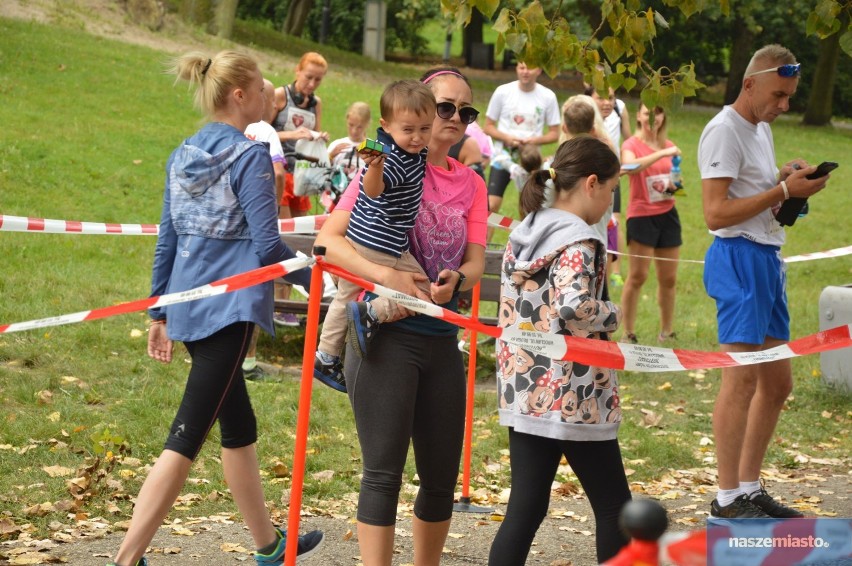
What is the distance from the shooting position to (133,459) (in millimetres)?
6305

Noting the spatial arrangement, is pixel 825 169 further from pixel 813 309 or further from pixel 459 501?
pixel 813 309

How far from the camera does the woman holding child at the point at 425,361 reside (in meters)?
3.92

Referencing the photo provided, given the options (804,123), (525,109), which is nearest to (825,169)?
(525,109)

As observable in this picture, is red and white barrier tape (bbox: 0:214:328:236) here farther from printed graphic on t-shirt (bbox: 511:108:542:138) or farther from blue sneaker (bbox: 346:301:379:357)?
printed graphic on t-shirt (bbox: 511:108:542:138)

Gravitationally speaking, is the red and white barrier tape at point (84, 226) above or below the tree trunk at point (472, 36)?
below

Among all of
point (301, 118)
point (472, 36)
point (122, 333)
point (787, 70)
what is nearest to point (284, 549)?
point (787, 70)

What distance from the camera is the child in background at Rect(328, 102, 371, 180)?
32.1ft

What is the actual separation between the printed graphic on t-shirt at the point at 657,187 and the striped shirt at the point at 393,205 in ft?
20.8

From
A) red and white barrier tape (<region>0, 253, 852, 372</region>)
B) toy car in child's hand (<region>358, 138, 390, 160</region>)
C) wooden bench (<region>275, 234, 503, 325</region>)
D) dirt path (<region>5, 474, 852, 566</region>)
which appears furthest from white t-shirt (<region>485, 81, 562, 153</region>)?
toy car in child's hand (<region>358, 138, 390, 160</region>)

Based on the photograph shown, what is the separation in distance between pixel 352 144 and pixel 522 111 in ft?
7.97

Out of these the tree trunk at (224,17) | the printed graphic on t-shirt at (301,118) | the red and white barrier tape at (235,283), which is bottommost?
the red and white barrier tape at (235,283)

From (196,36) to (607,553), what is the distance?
2173cm

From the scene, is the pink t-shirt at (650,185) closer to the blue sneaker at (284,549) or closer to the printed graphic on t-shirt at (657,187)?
the printed graphic on t-shirt at (657,187)

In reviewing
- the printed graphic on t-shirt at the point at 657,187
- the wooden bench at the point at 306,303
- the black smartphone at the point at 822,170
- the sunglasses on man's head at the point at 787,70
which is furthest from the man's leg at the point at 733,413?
the printed graphic on t-shirt at the point at 657,187
